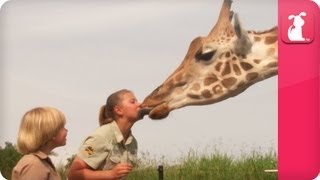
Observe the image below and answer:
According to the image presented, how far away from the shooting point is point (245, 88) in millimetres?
3428

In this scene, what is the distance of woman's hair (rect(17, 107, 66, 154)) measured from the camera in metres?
3.35

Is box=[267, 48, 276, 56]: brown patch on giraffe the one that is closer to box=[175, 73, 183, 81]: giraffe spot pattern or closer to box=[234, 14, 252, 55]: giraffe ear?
box=[234, 14, 252, 55]: giraffe ear

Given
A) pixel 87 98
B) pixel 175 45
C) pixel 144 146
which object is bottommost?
pixel 144 146

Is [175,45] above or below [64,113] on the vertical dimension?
above

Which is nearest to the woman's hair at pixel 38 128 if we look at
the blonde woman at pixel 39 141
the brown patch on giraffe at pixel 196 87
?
the blonde woman at pixel 39 141

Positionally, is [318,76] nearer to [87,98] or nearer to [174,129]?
[174,129]

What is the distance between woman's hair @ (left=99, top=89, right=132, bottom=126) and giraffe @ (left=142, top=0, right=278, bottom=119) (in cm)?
13

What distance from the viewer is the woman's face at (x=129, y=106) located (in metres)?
3.46

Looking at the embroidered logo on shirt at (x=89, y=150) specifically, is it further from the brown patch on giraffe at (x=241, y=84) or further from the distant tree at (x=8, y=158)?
the brown patch on giraffe at (x=241, y=84)

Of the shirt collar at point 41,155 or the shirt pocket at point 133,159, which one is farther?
the shirt pocket at point 133,159

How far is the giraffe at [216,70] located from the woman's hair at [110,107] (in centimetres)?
13

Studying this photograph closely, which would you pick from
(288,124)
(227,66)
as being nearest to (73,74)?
(227,66)

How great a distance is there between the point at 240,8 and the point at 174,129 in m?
0.65

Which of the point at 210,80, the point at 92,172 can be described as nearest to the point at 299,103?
the point at 210,80
